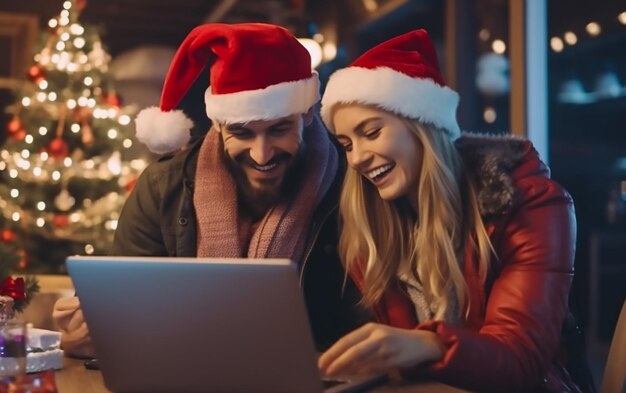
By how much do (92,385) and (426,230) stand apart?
68 centimetres

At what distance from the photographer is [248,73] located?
2107 millimetres

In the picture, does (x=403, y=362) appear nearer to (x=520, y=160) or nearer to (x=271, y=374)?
(x=271, y=374)

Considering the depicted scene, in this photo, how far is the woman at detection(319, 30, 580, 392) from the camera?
1646 mm

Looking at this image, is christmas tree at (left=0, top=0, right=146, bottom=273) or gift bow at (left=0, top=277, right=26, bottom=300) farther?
christmas tree at (left=0, top=0, right=146, bottom=273)

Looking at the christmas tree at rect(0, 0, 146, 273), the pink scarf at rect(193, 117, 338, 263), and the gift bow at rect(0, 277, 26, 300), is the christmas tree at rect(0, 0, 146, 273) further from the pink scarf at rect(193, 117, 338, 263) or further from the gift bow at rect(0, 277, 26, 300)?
the gift bow at rect(0, 277, 26, 300)

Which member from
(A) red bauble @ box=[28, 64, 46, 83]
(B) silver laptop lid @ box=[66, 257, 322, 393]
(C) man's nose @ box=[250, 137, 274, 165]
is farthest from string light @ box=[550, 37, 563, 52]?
A: (B) silver laptop lid @ box=[66, 257, 322, 393]

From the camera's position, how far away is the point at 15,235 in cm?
494

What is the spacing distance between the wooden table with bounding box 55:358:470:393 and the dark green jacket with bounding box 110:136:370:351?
56 cm

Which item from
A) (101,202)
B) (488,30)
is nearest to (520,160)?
(488,30)

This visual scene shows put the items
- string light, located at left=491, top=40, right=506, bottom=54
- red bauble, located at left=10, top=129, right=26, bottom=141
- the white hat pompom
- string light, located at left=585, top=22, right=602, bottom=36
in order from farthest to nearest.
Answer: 1. red bauble, located at left=10, top=129, right=26, bottom=141
2. string light, located at left=491, top=40, right=506, bottom=54
3. string light, located at left=585, top=22, right=602, bottom=36
4. the white hat pompom

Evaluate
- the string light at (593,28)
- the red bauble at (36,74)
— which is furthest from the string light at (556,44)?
the red bauble at (36,74)

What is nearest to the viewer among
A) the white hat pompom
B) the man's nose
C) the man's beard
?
the man's nose

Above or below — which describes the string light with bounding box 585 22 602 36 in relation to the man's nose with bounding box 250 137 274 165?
above

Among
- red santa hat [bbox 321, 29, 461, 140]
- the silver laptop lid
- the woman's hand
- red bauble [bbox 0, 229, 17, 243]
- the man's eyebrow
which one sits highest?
red santa hat [bbox 321, 29, 461, 140]
